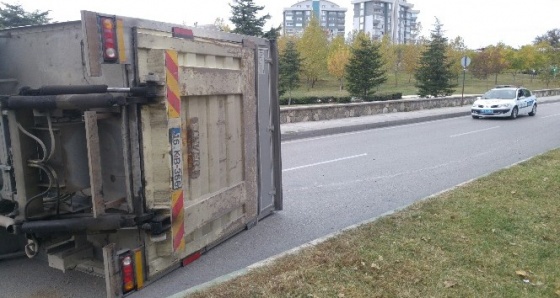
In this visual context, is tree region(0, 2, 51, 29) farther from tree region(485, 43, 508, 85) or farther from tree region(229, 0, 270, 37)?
tree region(485, 43, 508, 85)

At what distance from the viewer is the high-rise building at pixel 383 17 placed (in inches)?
5374

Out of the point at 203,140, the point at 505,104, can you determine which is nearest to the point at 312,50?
the point at 505,104

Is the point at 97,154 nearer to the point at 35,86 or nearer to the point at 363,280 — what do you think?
the point at 35,86

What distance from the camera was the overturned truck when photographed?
344cm

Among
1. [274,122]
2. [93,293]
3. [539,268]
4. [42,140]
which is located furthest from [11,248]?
[539,268]

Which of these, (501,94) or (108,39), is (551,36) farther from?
(108,39)

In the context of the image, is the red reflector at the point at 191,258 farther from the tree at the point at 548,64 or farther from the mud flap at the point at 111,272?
the tree at the point at 548,64

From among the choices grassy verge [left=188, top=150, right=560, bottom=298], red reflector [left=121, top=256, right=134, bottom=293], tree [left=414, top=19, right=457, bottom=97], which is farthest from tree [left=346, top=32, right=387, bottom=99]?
red reflector [left=121, top=256, right=134, bottom=293]

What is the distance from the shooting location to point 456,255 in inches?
175

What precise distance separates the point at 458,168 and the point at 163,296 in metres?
7.65

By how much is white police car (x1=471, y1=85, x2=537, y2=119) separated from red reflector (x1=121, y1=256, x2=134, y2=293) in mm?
21080

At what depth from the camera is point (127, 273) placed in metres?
3.63

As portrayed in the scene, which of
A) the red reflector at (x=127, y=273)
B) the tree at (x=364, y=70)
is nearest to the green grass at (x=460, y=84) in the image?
the tree at (x=364, y=70)

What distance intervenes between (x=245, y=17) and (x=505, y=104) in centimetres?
1640
